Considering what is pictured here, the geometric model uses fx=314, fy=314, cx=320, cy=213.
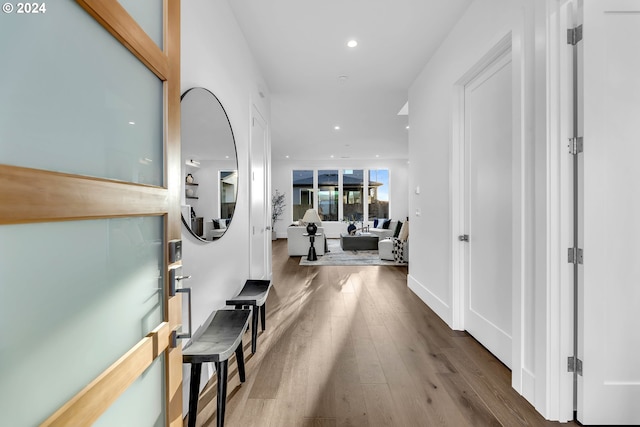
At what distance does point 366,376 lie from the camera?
84.4 inches

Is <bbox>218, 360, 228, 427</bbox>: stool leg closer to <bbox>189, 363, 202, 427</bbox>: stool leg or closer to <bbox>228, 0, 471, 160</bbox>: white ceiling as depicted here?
<bbox>189, 363, 202, 427</bbox>: stool leg

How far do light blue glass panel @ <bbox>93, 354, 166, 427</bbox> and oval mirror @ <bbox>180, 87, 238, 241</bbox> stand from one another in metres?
0.91

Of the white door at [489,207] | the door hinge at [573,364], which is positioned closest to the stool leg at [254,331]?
the white door at [489,207]

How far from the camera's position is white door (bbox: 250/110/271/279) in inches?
133

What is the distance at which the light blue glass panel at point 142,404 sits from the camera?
82cm

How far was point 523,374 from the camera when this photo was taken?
1.91 meters

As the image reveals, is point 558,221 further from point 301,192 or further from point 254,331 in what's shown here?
point 301,192

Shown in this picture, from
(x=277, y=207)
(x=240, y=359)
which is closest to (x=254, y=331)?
(x=240, y=359)

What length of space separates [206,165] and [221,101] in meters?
0.63

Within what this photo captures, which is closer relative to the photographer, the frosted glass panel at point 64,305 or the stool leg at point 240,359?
the frosted glass panel at point 64,305

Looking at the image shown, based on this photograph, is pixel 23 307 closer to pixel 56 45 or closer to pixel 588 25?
pixel 56 45

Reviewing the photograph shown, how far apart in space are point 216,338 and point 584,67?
7.87 feet

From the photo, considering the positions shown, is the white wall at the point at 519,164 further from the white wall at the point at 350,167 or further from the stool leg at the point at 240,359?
the white wall at the point at 350,167

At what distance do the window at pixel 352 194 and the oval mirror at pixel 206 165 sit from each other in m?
8.90
